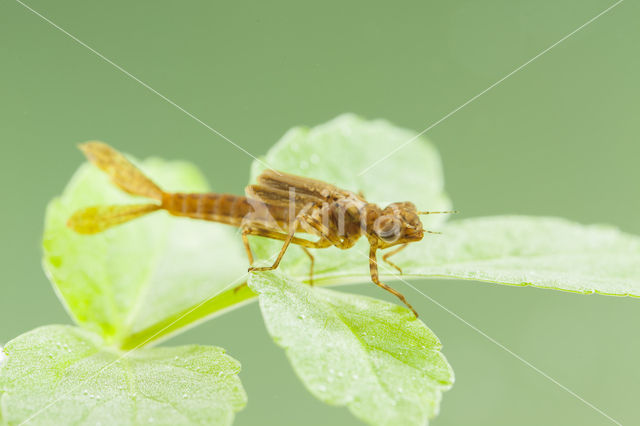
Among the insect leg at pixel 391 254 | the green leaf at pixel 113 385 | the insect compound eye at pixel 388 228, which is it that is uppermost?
the insect compound eye at pixel 388 228

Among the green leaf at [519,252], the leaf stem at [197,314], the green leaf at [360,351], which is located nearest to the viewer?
the green leaf at [360,351]

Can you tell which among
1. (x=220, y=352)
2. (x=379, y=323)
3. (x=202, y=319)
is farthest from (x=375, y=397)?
(x=202, y=319)

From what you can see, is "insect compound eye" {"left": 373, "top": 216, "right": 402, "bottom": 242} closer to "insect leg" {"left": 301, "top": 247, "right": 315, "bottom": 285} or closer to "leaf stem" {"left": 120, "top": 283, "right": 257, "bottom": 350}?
"insect leg" {"left": 301, "top": 247, "right": 315, "bottom": 285}

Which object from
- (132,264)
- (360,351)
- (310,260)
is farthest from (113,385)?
(310,260)

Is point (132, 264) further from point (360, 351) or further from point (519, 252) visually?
point (519, 252)

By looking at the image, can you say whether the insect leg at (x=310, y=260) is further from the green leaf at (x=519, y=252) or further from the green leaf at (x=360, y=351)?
the green leaf at (x=360, y=351)

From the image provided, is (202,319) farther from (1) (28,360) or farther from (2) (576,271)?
(2) (576,271)

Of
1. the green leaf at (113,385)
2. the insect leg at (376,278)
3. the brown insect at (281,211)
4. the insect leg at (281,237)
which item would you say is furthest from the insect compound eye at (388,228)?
the green leaf at (113,385)
